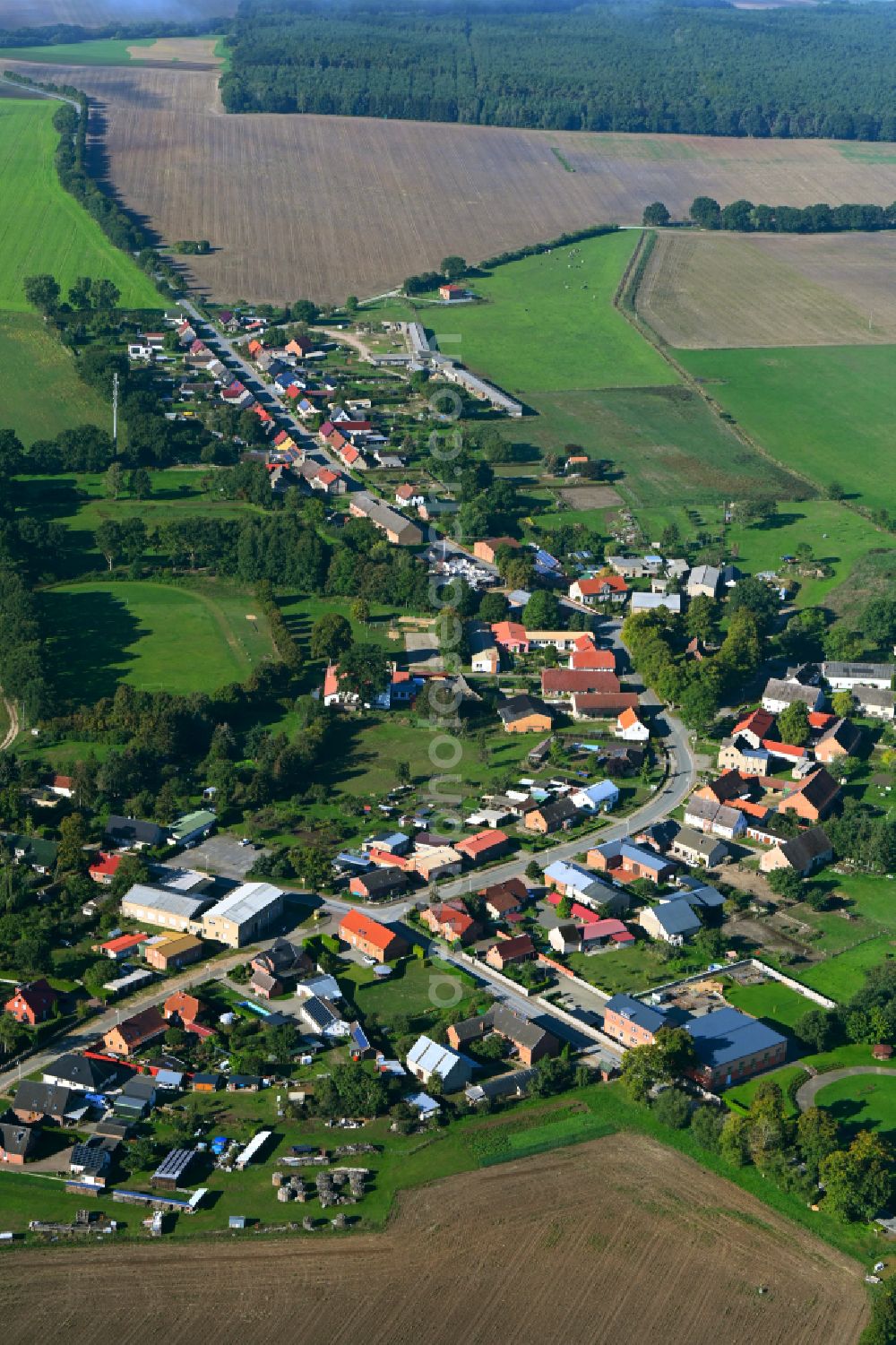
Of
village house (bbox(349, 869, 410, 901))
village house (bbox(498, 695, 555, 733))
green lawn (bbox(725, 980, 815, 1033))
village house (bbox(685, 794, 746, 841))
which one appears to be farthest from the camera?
village house (bbox(498, 695, 555, 733))

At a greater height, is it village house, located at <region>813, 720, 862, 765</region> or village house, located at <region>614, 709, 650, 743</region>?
village house, located at <region>813, 720, 862, 765</region>

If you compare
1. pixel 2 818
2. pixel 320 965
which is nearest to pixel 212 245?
pixel 2 818

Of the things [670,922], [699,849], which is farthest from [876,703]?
[670,922]

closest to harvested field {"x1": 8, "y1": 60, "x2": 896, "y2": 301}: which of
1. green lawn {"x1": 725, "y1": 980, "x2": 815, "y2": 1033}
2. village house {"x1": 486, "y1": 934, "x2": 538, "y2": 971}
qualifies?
village house {"x1": 486, "y1": 934, "x2": 538, "y2": 971}

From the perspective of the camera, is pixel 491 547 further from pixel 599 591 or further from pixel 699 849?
pixel 699 849

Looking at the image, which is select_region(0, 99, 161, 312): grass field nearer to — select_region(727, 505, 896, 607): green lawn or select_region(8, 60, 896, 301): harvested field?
select_region(8, 60, 896, 301): harvested field

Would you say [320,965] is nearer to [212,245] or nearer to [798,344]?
[798,344]
